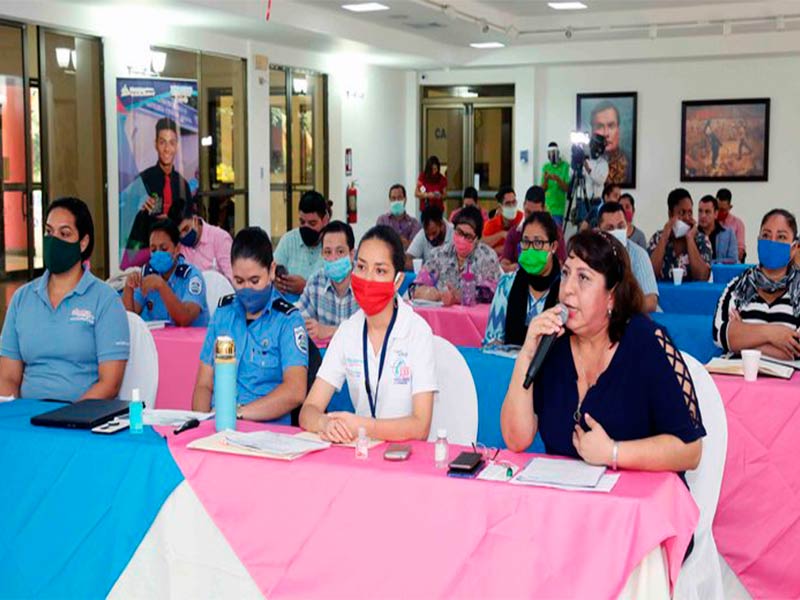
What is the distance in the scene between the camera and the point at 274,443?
2861 millimetres

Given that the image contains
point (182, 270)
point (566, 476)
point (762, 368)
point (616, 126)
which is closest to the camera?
point (566, 476)

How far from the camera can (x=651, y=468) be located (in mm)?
2596

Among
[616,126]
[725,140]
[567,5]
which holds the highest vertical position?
[567,5]

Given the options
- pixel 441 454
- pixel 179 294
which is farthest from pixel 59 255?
pixel 441 454

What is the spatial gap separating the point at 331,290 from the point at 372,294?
69.6 inches

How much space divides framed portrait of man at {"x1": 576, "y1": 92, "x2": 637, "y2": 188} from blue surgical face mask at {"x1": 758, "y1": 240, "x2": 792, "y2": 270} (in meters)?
10.8

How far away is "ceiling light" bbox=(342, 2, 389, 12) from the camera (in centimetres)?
1117

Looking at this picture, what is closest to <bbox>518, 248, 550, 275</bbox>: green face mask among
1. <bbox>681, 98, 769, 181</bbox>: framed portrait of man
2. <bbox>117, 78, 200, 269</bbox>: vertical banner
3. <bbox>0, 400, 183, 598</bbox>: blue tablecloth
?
<bbox>0, 400, 183, 598</bbox>: blue tablecloth

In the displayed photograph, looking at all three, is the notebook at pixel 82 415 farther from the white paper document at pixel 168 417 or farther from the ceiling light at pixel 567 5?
the ceiling light at pixel 567 5

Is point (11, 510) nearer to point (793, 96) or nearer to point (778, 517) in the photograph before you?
point (778, 517)

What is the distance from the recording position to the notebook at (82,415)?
3051 mm

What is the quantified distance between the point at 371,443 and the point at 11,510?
3.56ft

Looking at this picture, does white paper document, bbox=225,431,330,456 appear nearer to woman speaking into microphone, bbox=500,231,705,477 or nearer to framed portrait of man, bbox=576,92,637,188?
woman speaking into microphone, bbox=500,231,705,477

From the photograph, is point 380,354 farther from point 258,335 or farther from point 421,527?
point 421,527
